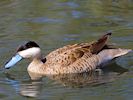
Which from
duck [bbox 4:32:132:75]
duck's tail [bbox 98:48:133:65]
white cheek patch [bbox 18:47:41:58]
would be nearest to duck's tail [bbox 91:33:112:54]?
duck [bbox 4:32:132:75]

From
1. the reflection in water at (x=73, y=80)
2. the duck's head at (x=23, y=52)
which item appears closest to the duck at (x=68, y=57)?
the duck's head at (x=23, y=52)

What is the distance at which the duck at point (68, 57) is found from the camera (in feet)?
44.1

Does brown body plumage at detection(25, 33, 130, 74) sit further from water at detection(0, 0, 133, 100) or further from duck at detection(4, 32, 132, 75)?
water at detection(0, 0, 133, 100)

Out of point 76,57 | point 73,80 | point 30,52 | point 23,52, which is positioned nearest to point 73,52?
point 76,57

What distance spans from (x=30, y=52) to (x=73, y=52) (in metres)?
0.83

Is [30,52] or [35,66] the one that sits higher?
[30,52]

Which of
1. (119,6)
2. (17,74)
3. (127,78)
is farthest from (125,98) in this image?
(119,6)

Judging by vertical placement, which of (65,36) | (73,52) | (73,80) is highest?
(73,52)

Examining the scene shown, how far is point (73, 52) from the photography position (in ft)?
44.4

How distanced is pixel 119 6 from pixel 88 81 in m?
5.43

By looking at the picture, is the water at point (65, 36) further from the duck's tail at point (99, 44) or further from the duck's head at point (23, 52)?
the duck's tail at point (99, 44)

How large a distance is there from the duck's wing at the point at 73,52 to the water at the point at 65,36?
1.16 ft

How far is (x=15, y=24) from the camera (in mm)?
16531

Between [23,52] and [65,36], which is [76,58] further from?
[65,36]
